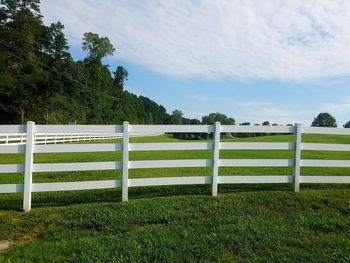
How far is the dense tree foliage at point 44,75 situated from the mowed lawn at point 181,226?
138ft

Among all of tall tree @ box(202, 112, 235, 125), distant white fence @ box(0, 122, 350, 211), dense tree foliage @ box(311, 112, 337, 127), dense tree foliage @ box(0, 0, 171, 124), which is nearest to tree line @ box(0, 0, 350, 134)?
dense tree foliage @ box(0, 0, 171, 124)

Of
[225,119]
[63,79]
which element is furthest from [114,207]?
[225,119]

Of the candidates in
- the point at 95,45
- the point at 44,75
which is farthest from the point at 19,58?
the point at 95,45

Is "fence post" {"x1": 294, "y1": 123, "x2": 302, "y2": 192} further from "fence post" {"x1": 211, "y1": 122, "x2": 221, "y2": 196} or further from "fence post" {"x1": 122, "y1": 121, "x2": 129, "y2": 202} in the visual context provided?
"fence post" {"x1": 122, "y1": 121, "x2": 129, "y2": 202}

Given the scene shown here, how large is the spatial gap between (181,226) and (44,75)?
52.6 m

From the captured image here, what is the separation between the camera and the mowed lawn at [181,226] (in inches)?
207

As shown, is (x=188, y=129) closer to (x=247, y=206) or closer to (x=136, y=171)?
(x=247, y=206)

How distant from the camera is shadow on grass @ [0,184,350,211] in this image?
309 inches

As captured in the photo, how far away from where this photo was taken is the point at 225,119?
121 meters

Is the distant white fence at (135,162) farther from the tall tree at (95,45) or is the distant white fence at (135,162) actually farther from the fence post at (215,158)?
the tall tree at (95,45)

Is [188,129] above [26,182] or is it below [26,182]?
above

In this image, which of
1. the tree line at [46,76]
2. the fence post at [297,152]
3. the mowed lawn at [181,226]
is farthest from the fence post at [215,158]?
the tree line at [46,76]

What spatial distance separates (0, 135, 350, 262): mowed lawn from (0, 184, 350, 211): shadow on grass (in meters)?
0.02

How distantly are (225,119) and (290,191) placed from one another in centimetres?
11305
